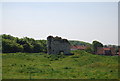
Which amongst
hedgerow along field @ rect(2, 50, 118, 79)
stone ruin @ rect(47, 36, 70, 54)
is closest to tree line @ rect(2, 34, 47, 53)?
stone ruin @ rect(47, 36, 70, 54)

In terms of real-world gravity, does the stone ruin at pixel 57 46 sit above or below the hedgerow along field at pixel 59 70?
above

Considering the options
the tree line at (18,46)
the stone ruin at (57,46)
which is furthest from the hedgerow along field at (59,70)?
the tree line at (18,46)

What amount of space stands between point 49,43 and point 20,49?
2280 cm

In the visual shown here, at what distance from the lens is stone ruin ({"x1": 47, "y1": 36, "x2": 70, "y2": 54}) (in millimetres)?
55156

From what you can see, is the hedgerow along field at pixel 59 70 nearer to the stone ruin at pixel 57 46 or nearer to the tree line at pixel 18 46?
the stone ruin at pixel 57 46

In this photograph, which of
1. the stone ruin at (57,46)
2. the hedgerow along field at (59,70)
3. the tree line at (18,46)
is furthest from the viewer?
the tree line at (18,46)

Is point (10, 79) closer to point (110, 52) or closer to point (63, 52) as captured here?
point (63, 52)

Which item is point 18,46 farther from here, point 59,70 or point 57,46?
point 59,70

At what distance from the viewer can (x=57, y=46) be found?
55375mm

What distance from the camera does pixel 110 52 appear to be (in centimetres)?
10675

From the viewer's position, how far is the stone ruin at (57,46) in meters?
55.2

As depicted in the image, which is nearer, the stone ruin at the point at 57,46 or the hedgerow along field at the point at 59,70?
the hedgerow along field at the point at 59,70

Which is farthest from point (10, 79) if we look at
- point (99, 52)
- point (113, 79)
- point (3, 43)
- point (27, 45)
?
point (99, 52)

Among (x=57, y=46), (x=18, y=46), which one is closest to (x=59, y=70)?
(x=57, y=46)
